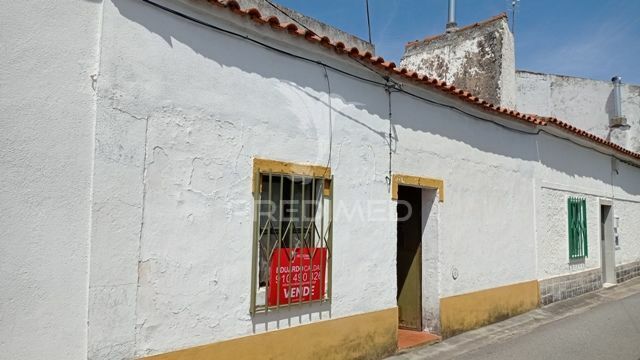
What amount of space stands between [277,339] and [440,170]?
11.8 ft

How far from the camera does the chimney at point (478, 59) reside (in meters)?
10.5

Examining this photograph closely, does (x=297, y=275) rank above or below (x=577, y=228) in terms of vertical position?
below

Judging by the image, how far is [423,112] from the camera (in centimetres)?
680

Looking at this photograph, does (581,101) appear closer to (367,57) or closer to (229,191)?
(367,57)

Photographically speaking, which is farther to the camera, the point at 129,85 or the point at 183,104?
the point at 183,104

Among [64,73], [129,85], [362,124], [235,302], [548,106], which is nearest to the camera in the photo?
[64,73]

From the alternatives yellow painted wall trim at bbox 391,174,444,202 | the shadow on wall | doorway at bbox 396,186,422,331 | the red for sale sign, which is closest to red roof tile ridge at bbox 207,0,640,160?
the shadow on wall

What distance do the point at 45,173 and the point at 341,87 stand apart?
3.29m

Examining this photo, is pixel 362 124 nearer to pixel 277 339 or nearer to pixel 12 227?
pixel 277 339

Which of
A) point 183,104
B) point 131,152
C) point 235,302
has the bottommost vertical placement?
point 235,302

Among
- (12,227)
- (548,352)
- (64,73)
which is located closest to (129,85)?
(64,73)

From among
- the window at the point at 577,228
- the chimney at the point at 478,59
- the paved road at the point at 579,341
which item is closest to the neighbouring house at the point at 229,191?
the paved road at the point at 579,341

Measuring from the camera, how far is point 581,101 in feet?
59.6

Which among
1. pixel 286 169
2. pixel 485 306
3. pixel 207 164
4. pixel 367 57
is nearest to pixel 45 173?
pixel 207 164
